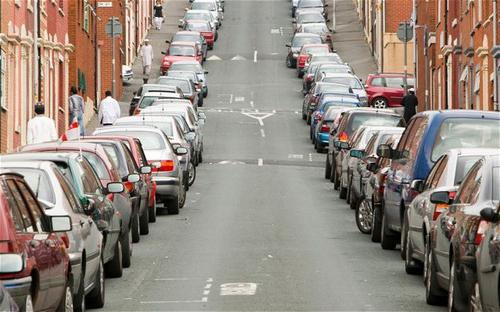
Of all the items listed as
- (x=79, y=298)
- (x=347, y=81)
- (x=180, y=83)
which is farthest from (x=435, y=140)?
(x=347, y=81)

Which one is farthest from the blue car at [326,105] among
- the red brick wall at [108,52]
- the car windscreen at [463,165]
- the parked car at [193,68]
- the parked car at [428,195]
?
the car windscreen at [463,165]

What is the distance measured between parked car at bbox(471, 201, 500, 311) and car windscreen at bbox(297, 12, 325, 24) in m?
77.0

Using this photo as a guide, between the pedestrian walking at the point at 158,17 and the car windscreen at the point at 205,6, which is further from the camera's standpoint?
the car windscreen at the point at 205,6

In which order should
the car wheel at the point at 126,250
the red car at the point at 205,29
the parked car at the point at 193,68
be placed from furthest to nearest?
the red car at the point at 205,29 → the parked car at the point at 193,68 → the car wheel at the point at 126,250

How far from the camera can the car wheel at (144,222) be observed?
24078 millimetres

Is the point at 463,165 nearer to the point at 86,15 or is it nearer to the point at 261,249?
the point at 261,249

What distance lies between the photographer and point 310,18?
9050 centimetres

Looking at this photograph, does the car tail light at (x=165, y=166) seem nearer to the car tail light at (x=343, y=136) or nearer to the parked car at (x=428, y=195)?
the car tail light at (x=343, y=136)

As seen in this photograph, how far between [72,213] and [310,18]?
76.0m

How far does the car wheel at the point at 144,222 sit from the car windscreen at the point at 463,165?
7151 millimetres

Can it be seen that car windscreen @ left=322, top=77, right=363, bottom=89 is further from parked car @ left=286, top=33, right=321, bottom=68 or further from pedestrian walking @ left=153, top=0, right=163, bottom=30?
pedestrian walking @ left=153, top=0, right=163, bottom=30

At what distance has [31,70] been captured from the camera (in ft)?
136

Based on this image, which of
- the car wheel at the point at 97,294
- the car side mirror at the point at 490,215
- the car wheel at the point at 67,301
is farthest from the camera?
the car wheel at the point at 97,294

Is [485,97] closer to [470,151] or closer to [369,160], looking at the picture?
[369,160]
